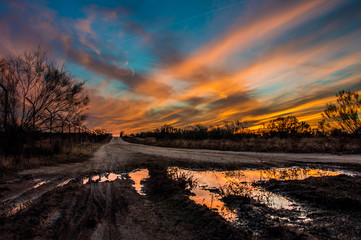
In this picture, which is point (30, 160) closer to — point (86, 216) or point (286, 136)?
point (86, 216)

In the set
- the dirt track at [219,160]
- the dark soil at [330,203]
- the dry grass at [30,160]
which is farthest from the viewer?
the dry grass at [30,160]

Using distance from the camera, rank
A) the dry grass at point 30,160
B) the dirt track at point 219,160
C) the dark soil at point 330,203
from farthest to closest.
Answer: the dry grass at point 30,160 → the dirt track at point 219,160 → the dark soil at point 330,203

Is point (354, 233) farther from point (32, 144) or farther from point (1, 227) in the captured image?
point (32, 144)

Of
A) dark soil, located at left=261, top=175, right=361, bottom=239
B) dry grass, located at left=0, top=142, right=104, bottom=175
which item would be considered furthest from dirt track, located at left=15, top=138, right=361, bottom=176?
dark soil, located at left=261, top=175, right=361, bottom=239

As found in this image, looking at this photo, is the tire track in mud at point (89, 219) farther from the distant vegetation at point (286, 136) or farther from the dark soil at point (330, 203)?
the distant vegetation at point (286, 136)

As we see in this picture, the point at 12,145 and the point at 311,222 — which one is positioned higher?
the point at 12,145

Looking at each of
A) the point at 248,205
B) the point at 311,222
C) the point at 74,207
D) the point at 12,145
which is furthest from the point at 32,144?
the point at 311,222

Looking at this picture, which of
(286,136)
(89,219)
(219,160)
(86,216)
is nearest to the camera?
(89,219)

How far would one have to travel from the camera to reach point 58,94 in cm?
1435

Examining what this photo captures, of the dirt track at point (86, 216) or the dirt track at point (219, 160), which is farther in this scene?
the dirt track at point (219, 160)

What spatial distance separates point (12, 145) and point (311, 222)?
14653 millimetres

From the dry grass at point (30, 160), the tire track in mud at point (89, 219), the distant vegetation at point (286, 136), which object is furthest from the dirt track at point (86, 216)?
the distant vegetation at point (286, 136)

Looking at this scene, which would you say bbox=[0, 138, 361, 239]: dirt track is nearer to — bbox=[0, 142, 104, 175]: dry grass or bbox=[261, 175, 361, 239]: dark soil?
bbox=[261, 175, 361, 239]: dark soil

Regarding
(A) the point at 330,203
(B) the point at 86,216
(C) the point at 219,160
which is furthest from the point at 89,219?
(C) the point at 219,160
